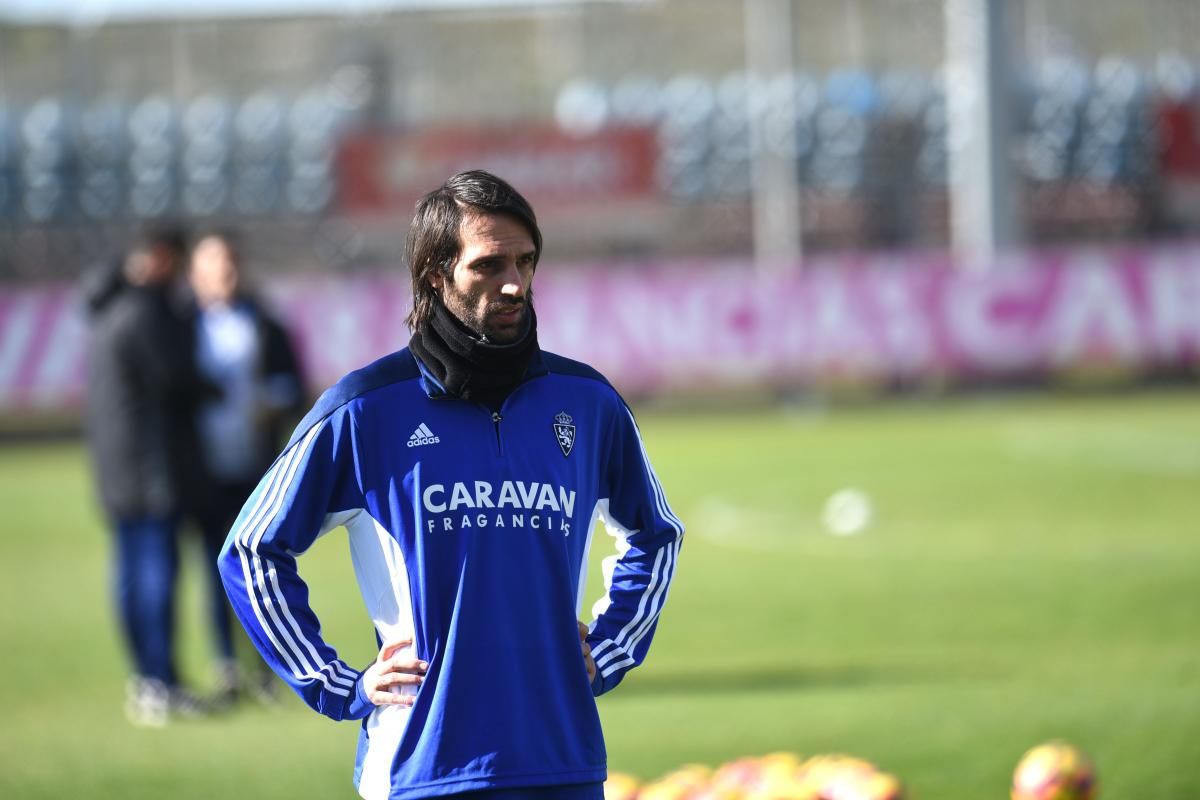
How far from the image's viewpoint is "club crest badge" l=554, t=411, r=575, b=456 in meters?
3.91

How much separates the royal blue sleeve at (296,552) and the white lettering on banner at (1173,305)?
26842mm

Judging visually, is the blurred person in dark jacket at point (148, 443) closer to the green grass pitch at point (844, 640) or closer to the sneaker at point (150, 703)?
the sneaker at point (150, 703)

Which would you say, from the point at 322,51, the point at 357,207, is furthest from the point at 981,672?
the point at 322,51

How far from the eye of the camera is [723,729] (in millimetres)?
8430

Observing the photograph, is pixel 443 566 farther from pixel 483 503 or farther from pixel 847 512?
pixel 847 512

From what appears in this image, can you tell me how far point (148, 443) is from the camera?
29.9 ft

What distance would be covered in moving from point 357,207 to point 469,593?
35.5 metres

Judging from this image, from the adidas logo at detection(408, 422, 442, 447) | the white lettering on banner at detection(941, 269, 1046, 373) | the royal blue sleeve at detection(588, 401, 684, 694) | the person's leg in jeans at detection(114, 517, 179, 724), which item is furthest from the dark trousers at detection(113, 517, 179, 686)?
the white lettering on banner at detection(941, 269, 1046, 373)

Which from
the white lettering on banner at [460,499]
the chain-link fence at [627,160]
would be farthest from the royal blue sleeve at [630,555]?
the chain-link fence at [627,160]

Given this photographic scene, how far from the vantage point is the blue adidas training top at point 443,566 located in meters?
3.77

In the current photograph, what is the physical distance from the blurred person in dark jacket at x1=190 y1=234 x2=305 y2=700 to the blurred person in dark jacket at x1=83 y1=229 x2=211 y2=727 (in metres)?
0.13

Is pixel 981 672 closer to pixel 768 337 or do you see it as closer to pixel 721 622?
pixel 721 622

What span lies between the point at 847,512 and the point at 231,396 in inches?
350

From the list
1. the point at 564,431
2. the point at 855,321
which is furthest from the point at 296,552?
the point at 855,321
